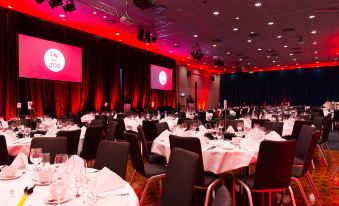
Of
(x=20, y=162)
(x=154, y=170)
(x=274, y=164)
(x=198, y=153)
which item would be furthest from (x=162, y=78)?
(x=20, y=162)

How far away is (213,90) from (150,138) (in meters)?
19.8

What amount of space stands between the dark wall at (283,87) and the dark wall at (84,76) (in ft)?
35.3

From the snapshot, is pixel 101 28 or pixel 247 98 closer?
pixel 101 28

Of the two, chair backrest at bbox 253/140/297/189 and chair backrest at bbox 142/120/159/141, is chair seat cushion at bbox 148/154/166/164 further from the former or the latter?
chair backrest at bbox 142/120/159/141

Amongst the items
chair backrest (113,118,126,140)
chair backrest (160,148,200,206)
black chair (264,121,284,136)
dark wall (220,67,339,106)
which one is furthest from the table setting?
dark wall (220,67,339,106)

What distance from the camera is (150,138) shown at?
608cm

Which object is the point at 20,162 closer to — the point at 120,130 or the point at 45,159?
the point at 45,159

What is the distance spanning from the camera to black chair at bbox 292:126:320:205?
325 centimetres

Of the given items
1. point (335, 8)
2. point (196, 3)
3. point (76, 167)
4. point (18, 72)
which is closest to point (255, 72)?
point (335, 8)

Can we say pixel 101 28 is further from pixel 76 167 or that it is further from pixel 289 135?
pixel 76 167

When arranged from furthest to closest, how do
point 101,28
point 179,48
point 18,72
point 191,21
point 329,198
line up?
point 179,48 → point 101,28 → point 191,21 → point 18,72 → point 329,198

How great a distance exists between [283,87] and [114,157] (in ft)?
75.4

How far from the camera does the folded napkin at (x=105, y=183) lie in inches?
66.4

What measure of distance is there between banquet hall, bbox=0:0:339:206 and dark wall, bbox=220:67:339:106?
0.33ft
